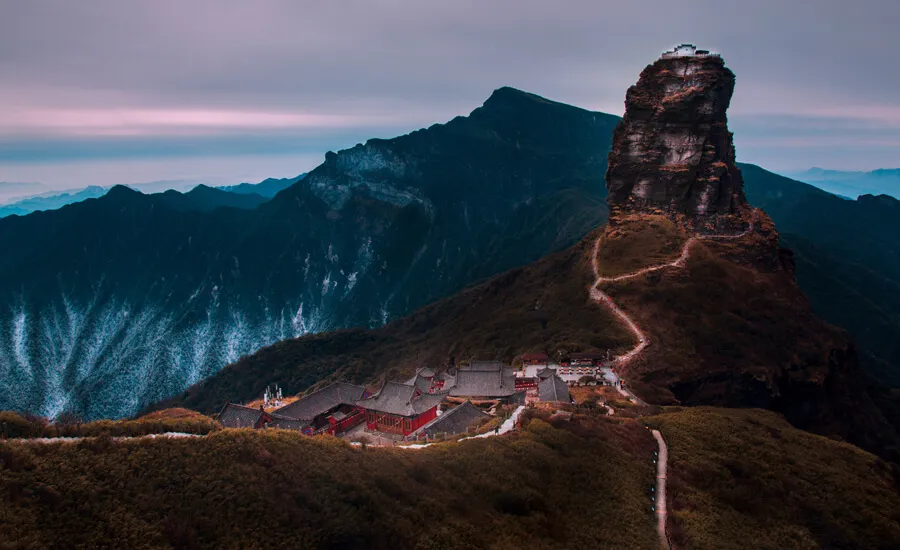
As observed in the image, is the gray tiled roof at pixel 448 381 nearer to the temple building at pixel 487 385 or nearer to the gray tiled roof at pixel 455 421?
the temple building at pixel 487 385

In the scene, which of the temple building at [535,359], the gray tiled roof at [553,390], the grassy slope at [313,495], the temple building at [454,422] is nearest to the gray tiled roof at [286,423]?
the temple building at [454,422]

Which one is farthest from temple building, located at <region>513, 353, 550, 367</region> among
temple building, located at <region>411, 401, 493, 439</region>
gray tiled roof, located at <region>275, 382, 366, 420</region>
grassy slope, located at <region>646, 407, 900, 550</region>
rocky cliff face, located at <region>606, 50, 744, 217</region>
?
rocky cliff face, located at <region>606, 50, 744, 217</region>

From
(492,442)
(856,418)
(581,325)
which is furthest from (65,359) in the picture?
(856,418)

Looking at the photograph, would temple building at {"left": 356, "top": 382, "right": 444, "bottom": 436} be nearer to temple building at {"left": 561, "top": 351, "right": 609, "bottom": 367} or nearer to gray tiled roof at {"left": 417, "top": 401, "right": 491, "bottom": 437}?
gray tiled roof at {"left": 417, "top": 401, "right": 491, "bottom": 437}

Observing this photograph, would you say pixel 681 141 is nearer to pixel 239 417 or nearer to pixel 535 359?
pixel 535 359

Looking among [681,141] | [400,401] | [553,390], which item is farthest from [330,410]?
[681,141]

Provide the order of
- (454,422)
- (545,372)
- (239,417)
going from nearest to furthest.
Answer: (454,422) → (239,417) → (545,372)
